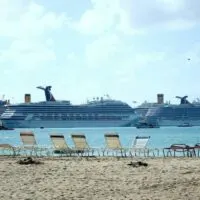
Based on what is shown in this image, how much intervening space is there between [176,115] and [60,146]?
353 ft

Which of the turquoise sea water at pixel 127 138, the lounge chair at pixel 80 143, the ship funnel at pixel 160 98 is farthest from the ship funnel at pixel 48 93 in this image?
the lounge chair at pixel 80 143

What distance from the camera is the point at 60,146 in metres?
19.0

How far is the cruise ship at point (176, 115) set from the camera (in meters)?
125

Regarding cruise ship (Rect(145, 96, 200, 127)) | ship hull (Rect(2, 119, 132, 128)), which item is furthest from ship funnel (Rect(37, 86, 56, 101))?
cruise ship (Rect(145, 96, 200, 127))

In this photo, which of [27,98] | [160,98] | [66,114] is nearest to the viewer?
[66,114]

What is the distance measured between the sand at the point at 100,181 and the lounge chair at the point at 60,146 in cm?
368

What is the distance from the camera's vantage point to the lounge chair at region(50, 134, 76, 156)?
18.6 metres

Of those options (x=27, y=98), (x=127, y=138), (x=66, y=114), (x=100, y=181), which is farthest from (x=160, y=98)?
(x=100, y=181)

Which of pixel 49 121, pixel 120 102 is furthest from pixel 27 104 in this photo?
pixel 120 102

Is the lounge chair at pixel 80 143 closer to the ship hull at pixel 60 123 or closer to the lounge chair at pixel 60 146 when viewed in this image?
the lounge chair at pixel 60 146

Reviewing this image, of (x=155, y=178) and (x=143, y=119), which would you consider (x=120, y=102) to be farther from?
(x=155, y=178)

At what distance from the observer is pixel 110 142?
1850 cm

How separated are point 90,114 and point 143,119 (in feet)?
66.3

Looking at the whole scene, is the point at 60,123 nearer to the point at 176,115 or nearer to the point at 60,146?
the point at 176,115
